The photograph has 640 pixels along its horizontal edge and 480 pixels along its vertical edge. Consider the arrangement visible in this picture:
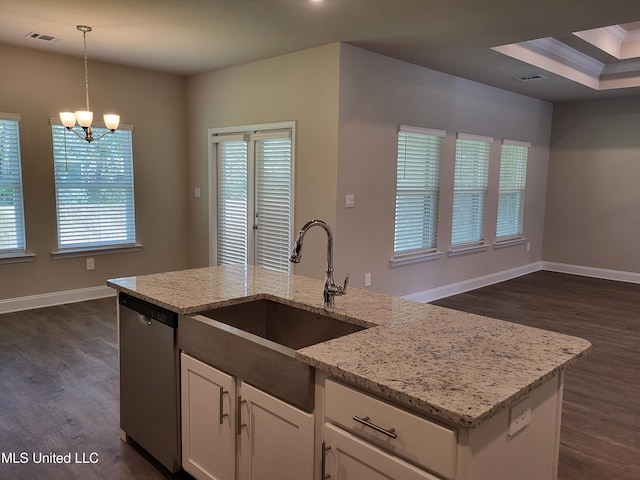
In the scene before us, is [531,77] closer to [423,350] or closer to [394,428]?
[423,350]

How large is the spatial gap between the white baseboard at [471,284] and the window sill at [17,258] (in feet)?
12.9

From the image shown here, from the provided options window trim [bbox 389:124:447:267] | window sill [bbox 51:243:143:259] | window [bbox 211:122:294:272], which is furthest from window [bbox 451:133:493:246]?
window sill [bbox 51:243:143:259]

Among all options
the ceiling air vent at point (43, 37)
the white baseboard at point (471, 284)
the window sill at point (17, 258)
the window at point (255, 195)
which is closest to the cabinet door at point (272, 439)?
the window at point (255, 195)

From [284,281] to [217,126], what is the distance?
368cm

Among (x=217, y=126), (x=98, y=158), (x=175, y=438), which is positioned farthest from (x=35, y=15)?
(x=175, y=438)

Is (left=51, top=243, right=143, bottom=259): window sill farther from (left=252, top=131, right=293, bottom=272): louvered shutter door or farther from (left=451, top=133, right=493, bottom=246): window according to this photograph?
(left=451, top=133, right=493, bottom=246): window

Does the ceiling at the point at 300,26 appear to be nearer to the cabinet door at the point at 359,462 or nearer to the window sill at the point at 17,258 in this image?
the window sill at the point at 17,258

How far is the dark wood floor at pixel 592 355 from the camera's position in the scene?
2658 millimetres

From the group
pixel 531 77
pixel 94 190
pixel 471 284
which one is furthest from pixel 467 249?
pixel 94 190

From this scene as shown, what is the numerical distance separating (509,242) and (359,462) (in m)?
6.24

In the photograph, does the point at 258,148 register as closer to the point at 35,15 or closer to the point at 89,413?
the point at 35,15

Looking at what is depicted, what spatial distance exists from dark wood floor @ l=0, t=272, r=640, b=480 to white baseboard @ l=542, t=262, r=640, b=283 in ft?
5.06

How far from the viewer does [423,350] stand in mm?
1645

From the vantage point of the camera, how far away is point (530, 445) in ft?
5.08
